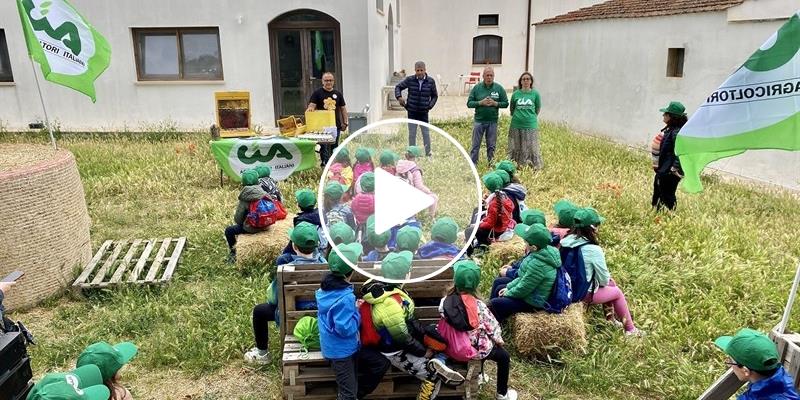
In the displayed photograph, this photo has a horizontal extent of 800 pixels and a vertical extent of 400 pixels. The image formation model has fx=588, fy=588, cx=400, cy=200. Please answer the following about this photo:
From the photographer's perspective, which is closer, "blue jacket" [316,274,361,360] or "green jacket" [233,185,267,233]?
"blue jacket" [316,274,361,360]

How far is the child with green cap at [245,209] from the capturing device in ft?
21.1

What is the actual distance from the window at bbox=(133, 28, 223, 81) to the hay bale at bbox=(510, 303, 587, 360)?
11.4 m

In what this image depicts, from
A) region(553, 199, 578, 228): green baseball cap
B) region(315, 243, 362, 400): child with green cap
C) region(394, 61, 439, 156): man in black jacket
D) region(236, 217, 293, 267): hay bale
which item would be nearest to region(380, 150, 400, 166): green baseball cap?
region(315, 243, 362, 400): child with green cap

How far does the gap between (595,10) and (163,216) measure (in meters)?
12.7

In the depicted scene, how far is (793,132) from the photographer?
11.4 feet

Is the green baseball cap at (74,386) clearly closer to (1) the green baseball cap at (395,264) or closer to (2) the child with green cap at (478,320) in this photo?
(1) the green baseball cap at (395,264)

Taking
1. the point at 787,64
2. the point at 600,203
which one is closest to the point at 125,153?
the point at 600,203

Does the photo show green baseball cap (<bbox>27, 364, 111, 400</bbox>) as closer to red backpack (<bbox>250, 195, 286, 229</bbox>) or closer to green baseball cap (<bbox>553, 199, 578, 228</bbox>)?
red backpack (<bbox>250, 195, 286, 229</bbox>)

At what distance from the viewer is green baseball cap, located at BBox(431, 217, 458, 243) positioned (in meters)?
3.37

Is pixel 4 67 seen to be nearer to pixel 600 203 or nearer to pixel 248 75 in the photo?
pixel 248 75

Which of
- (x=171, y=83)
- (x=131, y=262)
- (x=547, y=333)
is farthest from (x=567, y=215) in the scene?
(x=171, y=83)

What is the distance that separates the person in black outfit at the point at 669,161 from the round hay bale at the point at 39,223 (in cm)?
678

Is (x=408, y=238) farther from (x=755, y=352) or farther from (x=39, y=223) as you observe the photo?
(x=39, y=223)

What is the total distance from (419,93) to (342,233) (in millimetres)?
7560
